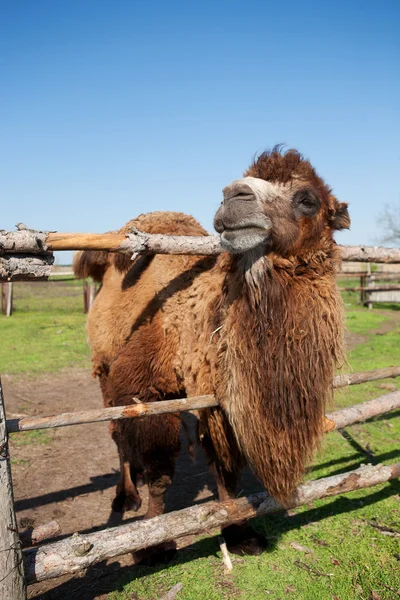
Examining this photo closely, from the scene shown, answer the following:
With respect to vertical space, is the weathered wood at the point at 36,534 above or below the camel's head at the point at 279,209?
below

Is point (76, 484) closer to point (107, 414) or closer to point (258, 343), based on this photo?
point (107, 414)

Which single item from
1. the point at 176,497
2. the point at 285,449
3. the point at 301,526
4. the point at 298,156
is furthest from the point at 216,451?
the point at 298,156

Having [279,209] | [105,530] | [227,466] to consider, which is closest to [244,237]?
[279,209]

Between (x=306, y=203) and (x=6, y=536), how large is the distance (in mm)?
2430

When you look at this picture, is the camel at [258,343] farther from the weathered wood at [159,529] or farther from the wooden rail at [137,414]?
the weathered wood at [159,529]

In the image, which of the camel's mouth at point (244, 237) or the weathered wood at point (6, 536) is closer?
the weathered wood at point (6, 536)

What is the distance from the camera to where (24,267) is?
2521 mm

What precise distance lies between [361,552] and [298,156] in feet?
9.46

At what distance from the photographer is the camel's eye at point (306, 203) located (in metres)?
2.96

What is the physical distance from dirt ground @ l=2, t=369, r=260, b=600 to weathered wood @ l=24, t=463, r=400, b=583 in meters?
0.74

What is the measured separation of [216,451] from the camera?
3.49 metres

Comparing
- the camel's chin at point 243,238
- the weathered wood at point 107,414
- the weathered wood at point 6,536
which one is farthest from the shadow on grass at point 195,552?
the camel's chin at point 243,238

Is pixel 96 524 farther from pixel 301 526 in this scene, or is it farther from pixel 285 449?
pixel 285 449

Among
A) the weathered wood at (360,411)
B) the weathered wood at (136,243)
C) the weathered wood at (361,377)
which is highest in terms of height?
the weathered wood at (136,243)
